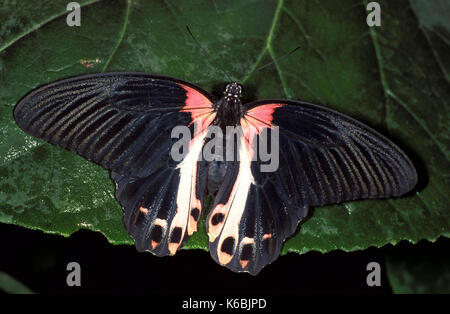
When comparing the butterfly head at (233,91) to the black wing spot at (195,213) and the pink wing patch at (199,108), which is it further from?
the black wing spot at (195,213)

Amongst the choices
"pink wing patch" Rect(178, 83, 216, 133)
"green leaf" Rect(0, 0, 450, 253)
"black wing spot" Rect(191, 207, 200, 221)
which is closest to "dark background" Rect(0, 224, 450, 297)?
"green leaf" Rect(0, 0, 450, 253)

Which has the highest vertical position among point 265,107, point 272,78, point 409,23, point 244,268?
point 409,23

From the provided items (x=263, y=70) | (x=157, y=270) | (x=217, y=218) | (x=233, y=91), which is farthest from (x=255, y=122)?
(x=157, y=270)

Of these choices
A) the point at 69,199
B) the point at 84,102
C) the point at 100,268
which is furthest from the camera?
the point at 100,268

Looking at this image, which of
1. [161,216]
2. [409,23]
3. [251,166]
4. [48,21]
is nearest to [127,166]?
[161,216]

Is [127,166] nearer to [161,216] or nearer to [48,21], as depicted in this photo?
[161,216]

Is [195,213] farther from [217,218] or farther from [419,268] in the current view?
[419,268]

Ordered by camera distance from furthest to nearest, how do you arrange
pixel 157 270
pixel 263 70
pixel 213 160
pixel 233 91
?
pixel 157 270
pixel 263 70
pixel 213 160
pixel 233 91
